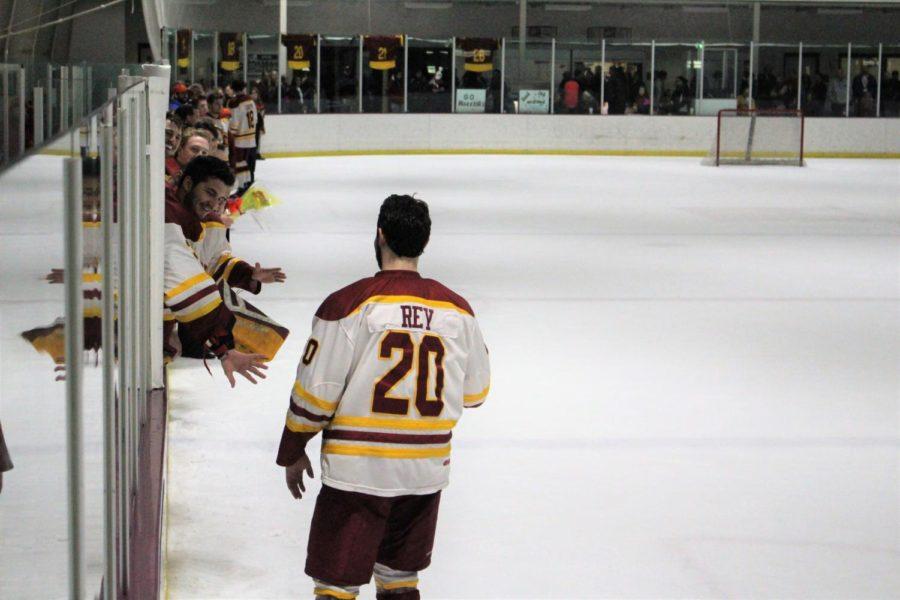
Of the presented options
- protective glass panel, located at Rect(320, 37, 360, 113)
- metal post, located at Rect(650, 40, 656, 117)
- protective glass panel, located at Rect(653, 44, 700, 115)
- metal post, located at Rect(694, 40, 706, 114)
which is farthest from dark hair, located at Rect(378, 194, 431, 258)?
metal post, located at Rect(694, 40, 706, 114)

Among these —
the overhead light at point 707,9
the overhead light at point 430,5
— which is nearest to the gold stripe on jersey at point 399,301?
the overhead light at point 430,5

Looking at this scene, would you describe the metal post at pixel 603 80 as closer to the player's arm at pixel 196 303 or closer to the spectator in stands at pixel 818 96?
the spectator in stands at pixel 818 96

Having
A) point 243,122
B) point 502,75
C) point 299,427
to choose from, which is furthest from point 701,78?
point 299,427

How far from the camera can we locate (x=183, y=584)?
11.6 feet

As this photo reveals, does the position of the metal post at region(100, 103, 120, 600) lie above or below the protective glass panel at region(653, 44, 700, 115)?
below

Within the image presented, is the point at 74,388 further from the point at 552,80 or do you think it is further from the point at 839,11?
the point at 839,11

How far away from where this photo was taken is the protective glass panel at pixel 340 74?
86.1 ft

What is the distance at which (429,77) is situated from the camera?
2728cm

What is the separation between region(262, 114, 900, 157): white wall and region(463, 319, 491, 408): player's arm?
77.5 feet

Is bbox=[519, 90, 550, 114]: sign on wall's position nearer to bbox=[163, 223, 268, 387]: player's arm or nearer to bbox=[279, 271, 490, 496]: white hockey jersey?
bbox=[163, 223, 268, 387]: player's arm

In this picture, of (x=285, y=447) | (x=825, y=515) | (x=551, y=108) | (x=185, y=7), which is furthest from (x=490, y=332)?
(x=185, y=7)

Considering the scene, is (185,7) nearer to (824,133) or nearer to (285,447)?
(824,133)

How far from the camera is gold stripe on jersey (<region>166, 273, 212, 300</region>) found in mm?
3531

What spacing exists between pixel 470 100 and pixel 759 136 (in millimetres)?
5956
